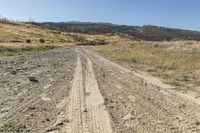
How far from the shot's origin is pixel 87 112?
12.7 m

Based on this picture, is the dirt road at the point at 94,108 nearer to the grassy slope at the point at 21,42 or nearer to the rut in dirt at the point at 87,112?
the rut in dirt at the point at 87,112

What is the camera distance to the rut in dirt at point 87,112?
10617 millimetres

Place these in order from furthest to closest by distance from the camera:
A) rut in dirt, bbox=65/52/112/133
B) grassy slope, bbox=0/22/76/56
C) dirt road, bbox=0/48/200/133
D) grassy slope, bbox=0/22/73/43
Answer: grassy slope, bbox=0/22/73/43
grassy slope, bbox=0/22/76/56
dirt road, bbox=0/48/200/133
rut in dirt, bbox=65/52/112/133

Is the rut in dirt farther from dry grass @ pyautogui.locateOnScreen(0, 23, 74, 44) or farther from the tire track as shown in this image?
dry grass @ pyautogui.locateOnScreen(0, 23, 74, 44)

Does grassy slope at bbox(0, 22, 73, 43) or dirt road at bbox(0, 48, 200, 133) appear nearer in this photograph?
dirt road at bbox(0, 48, 200, 133)

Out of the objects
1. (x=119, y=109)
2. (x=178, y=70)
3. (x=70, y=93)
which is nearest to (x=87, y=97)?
(x=70, y=93)

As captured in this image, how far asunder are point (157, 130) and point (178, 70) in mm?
20094

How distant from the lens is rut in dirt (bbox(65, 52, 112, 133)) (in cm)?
1062

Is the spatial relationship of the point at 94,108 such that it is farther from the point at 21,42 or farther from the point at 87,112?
the point at 21,42

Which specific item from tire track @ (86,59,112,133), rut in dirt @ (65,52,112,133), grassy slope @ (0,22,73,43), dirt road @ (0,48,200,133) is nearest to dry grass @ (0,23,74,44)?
grassy slope @ (0,22,73,43)

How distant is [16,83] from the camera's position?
20.3 meters

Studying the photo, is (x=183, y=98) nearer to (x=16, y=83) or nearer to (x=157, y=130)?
(x=157, y=130)

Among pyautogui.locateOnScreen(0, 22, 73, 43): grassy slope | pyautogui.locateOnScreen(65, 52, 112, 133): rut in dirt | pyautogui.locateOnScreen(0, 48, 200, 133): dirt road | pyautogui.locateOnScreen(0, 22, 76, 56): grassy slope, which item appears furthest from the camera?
pyautogui.locateOnScreen(0, 22, 73, 43): grassy slope

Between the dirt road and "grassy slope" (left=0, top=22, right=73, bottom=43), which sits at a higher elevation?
the dirt road
